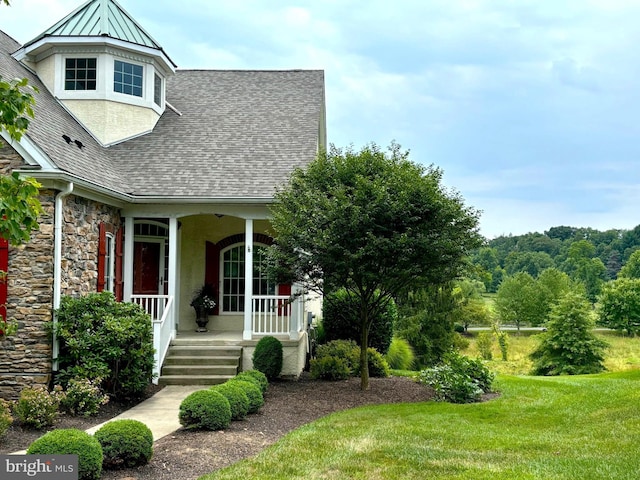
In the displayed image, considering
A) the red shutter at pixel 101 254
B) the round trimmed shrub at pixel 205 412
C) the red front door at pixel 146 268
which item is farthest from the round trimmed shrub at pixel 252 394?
the red front door at pixel 146 268

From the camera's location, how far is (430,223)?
1030 cm

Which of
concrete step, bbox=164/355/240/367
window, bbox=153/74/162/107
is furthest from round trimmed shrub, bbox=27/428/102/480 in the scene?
window, bbox=153/74/162/107

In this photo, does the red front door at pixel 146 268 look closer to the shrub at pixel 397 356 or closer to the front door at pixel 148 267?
the front door at pixel 148 267

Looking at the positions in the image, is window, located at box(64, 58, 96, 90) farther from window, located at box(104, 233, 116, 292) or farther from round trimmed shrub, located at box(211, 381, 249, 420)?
round trimmed shrub, located at box(211, 381, 249, 420)

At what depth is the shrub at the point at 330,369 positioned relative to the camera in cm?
1274

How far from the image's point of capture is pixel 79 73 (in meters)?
14.2

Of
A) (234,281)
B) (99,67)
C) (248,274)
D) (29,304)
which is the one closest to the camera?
(29,304)

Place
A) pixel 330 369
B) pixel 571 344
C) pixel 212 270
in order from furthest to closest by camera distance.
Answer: pixel 571 344 → pixel 212 270 → pixel 330 369

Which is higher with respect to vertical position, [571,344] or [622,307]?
[622,307]

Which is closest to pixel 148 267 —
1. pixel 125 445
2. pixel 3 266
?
pixel 3 266

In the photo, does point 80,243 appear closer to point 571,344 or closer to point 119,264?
point 119,264

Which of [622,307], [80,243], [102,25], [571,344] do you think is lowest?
[571,344]

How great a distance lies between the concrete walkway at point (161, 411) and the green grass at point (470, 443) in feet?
6.11

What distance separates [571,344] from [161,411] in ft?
76.1
